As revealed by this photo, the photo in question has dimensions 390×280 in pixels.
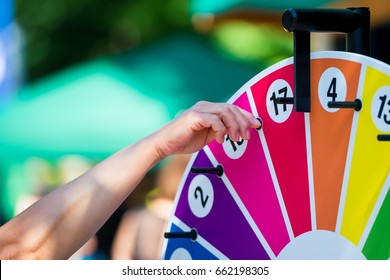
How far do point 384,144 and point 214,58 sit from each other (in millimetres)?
4152

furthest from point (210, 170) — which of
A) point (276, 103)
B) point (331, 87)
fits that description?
point (331, 87)

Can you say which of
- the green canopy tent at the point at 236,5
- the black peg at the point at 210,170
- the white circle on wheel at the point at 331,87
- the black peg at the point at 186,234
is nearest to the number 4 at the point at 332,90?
the white circle on wheel at the point at 331,87

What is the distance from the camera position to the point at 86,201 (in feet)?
4.73

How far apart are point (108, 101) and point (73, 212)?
3.44m

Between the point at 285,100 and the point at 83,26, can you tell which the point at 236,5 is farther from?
the point at 83,26

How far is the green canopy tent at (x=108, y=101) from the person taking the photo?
4.66 meters

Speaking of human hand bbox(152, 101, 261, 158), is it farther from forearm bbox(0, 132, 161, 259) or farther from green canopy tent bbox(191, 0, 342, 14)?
green canopy tent bbox(191, 0, 342, 14)

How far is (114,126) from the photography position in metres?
4.71

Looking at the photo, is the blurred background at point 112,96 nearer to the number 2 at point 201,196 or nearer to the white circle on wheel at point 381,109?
the number 2 at point 201,196

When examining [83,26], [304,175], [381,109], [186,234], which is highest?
[83,26]

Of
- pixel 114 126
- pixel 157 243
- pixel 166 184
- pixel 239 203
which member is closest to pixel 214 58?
pixel 114 126

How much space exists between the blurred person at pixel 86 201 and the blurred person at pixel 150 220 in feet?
7.74

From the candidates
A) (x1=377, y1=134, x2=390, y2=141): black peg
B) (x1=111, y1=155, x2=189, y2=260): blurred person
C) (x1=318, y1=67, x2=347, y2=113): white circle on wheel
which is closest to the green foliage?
(x1=111, y1=155, x2=189, y2=260): blurred person

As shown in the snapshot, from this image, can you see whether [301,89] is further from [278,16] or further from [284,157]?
[278,16]
